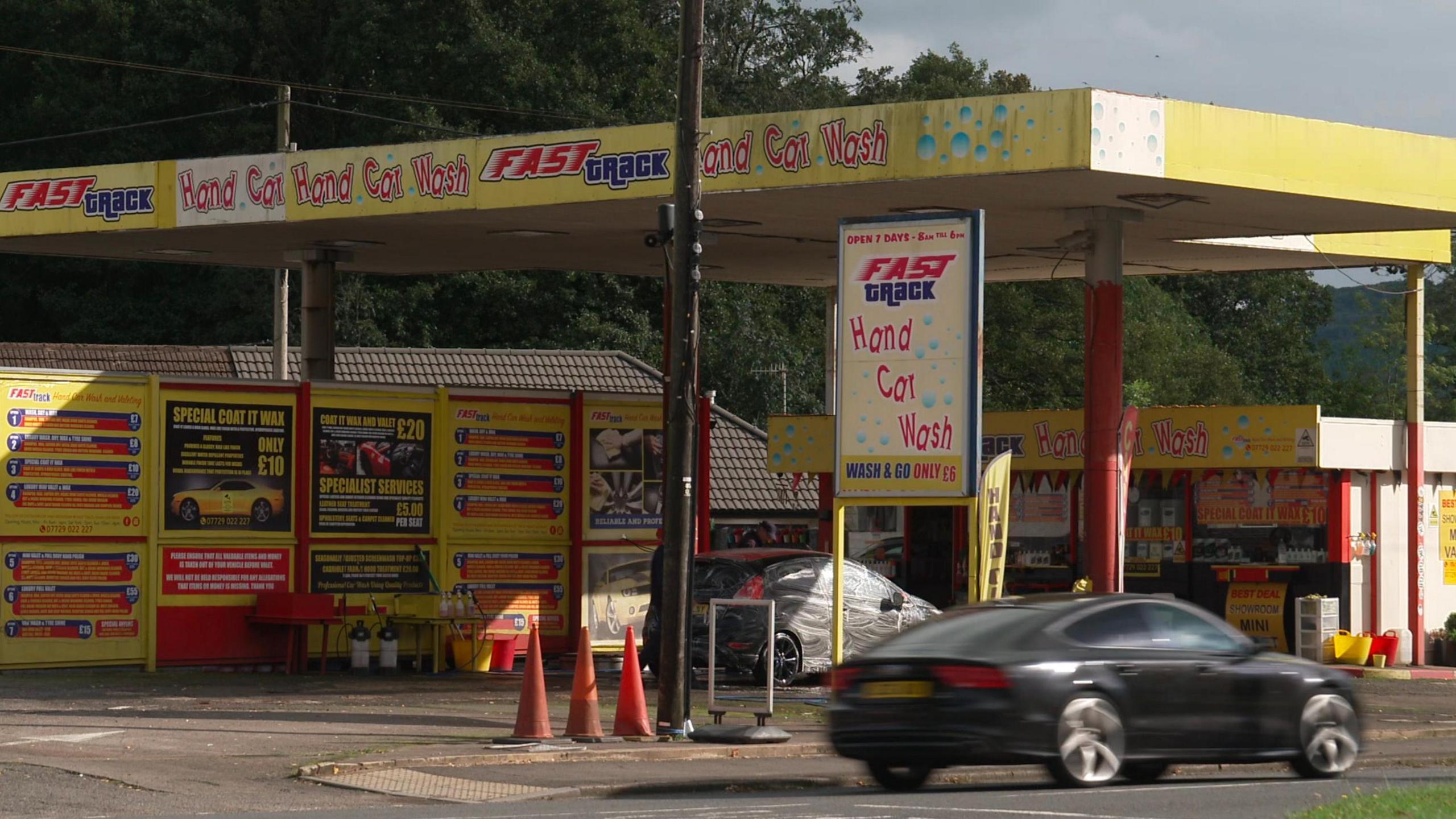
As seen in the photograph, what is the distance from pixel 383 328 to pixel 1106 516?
3263 cm

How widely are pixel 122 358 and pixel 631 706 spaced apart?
28.6 meters

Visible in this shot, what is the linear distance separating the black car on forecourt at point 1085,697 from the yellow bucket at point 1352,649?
43.9 ft

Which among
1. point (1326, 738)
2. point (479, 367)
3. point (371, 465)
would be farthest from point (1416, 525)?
point (479, 367)

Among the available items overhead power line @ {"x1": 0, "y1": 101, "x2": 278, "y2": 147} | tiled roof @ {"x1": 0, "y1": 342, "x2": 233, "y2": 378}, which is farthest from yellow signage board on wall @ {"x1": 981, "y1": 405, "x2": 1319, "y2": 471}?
overhead power line @ {"x1": 0, "y1": 101, "x2": 278, "y2": 147}

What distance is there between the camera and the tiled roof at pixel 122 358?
4175 cm

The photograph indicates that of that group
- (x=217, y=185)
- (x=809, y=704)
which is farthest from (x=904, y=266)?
(x=217, y=185)

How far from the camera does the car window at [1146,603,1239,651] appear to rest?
14.4m

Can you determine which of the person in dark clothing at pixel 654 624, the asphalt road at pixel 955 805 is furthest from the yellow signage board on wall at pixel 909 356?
the asphalt road at pixel 955 805

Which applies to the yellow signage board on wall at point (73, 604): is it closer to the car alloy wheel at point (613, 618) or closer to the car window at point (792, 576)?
the car alloy wheel at point (613, 618)

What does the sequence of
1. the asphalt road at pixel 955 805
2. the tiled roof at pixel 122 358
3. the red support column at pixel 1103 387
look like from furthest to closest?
the tiled roof at pixel 122 358 < the red support column at pixel 1103 387 < the asphalt road at pixel 955 805

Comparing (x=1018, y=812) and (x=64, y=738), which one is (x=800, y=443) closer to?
(x=64, y=738)

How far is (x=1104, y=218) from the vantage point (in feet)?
75.4

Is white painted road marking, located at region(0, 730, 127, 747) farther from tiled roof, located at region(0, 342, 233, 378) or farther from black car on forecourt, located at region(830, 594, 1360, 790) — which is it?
tiled roof, located at region(0, 342, 233, 378)

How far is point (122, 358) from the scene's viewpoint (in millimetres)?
43125
